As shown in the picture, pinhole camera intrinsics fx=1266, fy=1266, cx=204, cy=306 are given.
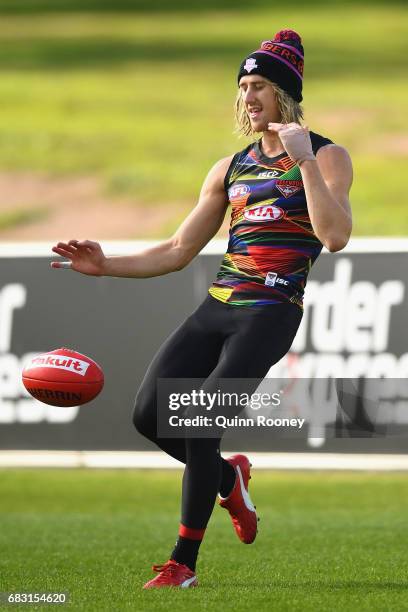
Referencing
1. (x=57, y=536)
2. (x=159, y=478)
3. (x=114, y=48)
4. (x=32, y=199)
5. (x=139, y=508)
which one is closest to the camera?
(x=57, y=536)

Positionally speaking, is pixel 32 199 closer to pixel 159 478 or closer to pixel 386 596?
pixel 159 478

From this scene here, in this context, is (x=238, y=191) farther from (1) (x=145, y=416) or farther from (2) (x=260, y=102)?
(1) (x=145, y=416)

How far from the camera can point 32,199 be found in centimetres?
2470

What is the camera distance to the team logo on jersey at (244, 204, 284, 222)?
548 centimetres

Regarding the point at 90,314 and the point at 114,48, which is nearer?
the point at 90,314

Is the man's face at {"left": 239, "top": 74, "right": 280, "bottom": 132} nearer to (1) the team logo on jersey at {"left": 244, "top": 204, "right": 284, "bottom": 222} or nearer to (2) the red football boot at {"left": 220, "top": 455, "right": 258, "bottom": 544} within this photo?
(1) the team logo on jersey at {"left": 244, "top": 204, "right": 284, "bottom": 222}

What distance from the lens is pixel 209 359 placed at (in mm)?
5539

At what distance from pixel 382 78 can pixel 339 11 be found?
8777 millimetres

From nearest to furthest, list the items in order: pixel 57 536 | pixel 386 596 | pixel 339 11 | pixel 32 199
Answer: pixel 386 596 → pixel 57 536 → pixel 32 199 → pixel 339 11

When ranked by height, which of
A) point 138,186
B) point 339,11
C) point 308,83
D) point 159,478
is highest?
point 339,11

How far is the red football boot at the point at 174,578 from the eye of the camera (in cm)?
538

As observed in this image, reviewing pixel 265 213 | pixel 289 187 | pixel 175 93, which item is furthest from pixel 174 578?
pixel 175 93

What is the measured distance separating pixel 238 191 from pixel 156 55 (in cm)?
3228

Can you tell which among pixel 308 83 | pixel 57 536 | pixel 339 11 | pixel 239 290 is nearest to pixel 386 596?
pixel 239 290
